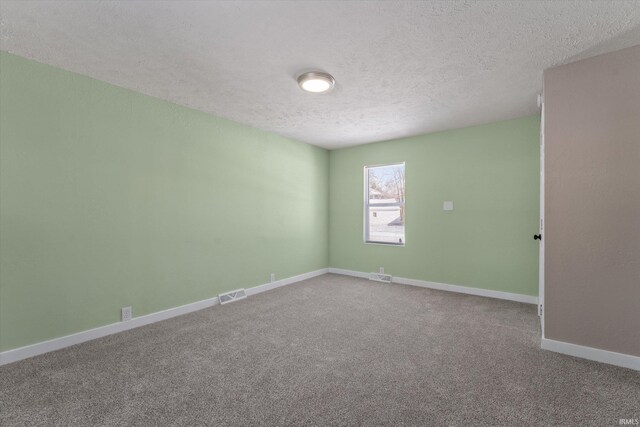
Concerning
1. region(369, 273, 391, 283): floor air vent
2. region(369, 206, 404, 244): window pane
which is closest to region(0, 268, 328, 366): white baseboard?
region(369, 273, 391, 283): floor air vent

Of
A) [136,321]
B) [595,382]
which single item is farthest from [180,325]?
[595,382]

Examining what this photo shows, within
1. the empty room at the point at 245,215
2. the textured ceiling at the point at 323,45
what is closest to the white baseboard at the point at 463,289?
the empty room at the point at 245,215

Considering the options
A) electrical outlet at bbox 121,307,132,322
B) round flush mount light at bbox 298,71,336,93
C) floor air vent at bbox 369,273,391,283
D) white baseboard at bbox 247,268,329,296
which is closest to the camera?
round flush mount light at bbox 298,71,336,93

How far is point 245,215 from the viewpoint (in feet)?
14.0

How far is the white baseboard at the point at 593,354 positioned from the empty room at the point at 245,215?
21mm

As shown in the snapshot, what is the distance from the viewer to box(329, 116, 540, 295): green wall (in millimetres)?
3910

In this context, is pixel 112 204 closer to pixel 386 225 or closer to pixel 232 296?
pixel 232 296

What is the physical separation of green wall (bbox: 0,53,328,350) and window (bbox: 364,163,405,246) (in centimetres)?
190

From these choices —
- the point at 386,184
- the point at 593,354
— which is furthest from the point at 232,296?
the point at 593,354

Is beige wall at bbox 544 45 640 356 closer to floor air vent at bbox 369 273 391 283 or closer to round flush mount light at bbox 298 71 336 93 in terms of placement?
round flush mount light at bbox 298 71 336 93

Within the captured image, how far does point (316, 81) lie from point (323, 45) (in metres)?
0.49

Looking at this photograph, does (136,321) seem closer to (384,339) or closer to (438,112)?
(384,339)

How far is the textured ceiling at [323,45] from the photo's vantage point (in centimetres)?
187

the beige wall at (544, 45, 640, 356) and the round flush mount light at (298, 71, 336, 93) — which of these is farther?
the round flush mount light at (298, 71, 336, 93)
